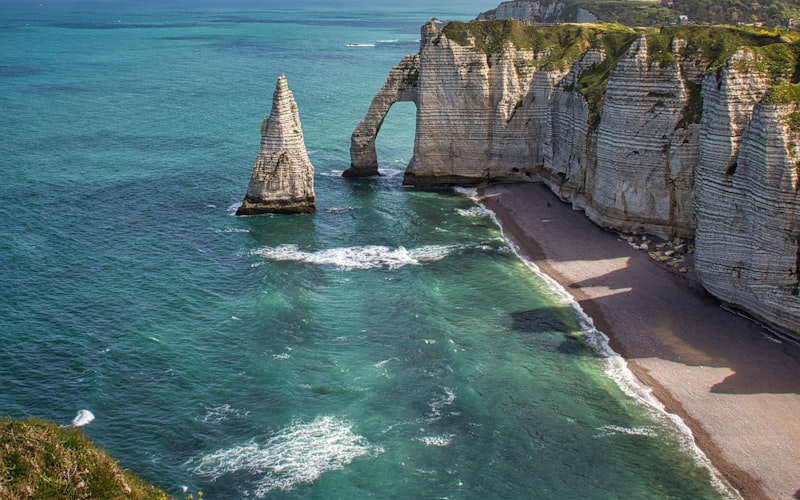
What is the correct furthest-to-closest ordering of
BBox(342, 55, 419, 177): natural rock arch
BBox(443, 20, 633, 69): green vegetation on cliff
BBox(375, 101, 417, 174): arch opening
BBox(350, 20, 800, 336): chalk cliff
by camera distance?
BBox(375, 101, 417, 174): arch opening → BBox(342, 55, 419, 177): natural rock arch → BBox(443, 20, 633, 69): green vegetation on cliff → BBox(350, 20, 800, 336): chalk cliff

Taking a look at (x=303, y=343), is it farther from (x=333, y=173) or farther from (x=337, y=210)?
(x=333, y=173)

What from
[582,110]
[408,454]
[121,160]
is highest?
[582,110]

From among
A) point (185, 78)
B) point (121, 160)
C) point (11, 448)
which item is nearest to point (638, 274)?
point (11, 448)

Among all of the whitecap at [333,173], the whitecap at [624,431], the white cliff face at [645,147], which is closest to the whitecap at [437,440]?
the whitecap at [624,431]

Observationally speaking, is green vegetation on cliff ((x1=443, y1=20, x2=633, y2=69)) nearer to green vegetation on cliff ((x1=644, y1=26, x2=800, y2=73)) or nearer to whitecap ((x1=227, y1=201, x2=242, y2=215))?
green vegetation on cliff ((x1=644, y1=26, x2=800, y2=73))

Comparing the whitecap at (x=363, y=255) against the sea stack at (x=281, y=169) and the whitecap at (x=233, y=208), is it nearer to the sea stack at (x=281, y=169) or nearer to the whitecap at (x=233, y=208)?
the sea stack at (x=281, y=169)

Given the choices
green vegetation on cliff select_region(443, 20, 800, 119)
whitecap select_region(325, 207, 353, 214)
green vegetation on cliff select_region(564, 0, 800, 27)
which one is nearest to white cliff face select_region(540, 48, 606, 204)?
green vegetation on cliff select_region(443, 20, 800, 119)

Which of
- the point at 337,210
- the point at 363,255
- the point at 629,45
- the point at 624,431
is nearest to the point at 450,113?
the point at 337,210

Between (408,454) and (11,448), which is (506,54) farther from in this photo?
(11,448)
